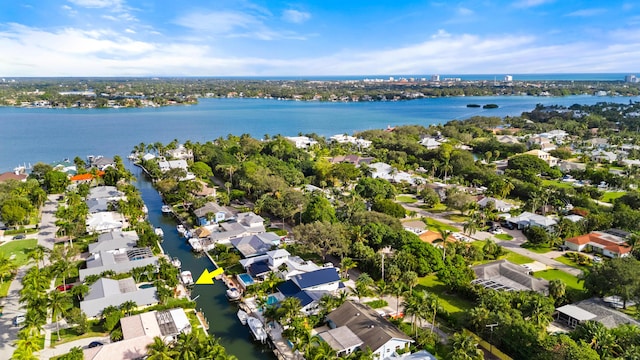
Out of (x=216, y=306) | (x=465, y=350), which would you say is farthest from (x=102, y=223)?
(x=465, y=350)

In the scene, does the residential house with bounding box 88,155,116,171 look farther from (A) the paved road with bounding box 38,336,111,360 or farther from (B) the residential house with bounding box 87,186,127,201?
(A) the paved road with bounding box 38,336,111,360

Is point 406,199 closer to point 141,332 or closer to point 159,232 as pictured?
point 159,232

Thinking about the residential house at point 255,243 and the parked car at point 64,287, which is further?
the residential house at point 255,243

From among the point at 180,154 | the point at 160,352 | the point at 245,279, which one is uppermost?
the point at 160,352

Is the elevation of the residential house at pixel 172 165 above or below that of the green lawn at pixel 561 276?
above

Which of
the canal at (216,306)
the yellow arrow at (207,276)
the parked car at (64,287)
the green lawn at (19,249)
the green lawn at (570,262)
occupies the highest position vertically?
the parked car at (64,287)

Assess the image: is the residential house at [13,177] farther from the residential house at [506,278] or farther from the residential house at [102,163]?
the residential house at [506,278]

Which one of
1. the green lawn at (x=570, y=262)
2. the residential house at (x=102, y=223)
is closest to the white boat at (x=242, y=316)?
the residential house at (x=102, y=223)

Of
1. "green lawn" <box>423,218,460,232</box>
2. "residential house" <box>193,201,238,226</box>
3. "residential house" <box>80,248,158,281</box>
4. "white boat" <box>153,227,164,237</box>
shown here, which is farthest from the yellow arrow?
"green lawn" <box>423,218,460,232</box>
